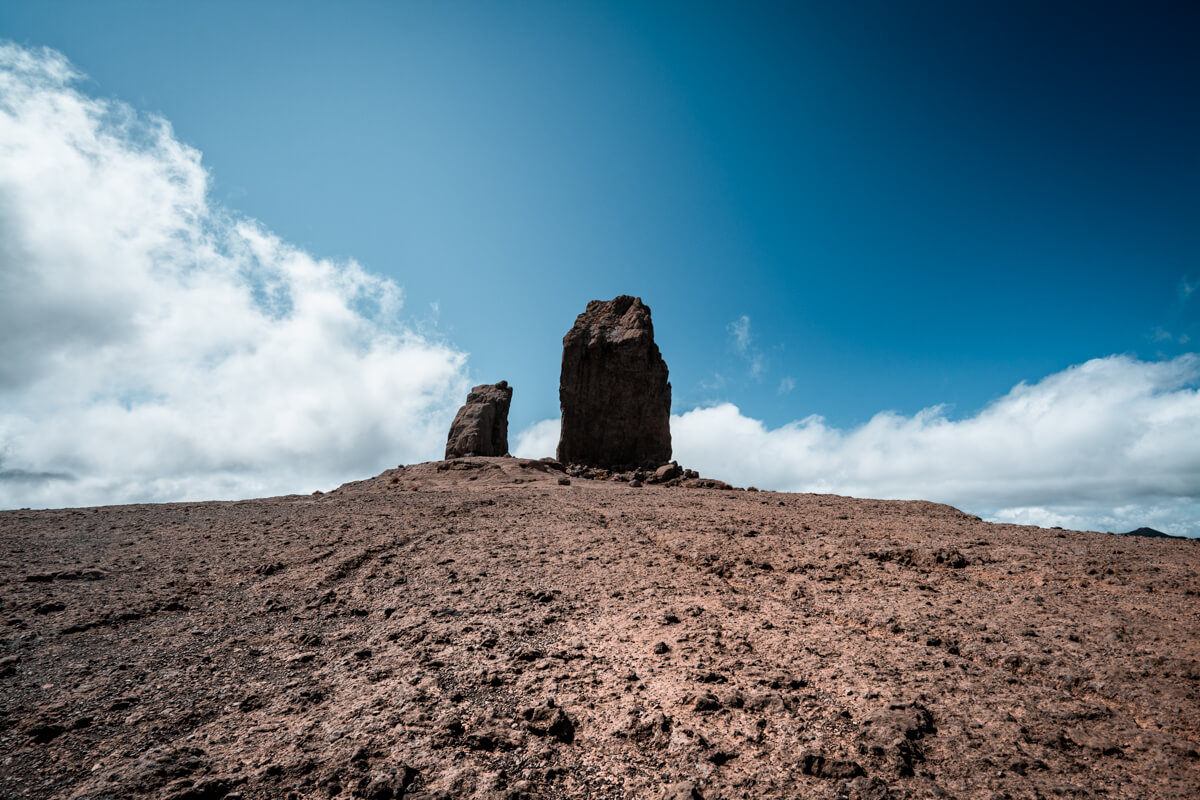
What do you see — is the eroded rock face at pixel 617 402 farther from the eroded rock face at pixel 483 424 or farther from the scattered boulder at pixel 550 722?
the scattered boulder at pixel 550 722

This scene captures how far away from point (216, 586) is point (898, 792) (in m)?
6.12

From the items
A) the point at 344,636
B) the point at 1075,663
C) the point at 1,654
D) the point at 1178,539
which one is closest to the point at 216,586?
the point at 1,654

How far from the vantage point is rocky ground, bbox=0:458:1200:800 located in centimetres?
249

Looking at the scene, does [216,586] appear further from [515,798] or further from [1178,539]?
[1178,539]

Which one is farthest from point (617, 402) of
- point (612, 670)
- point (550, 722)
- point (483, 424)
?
point (550, 722)

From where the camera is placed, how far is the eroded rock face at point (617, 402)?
2294 cm

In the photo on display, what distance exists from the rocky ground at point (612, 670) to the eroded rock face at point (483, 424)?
1829 cm

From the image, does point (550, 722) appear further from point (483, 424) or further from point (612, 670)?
point (483, 424)

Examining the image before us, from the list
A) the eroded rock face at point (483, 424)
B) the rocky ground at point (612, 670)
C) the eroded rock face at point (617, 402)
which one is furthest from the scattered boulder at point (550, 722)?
the eroded rock face at point (483, 424)

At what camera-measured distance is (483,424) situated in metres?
26.0

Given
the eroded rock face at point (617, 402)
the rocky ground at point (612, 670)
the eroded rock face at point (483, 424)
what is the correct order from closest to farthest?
1. the rocky ground at point (612, 670)
2. the eroded rock face at point (617, 402)
3. the eroded rock face at point (483, 424)

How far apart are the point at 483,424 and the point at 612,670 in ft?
76.2

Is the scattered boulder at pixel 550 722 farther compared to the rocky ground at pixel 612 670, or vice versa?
the scattered boulder at pixel 550 722

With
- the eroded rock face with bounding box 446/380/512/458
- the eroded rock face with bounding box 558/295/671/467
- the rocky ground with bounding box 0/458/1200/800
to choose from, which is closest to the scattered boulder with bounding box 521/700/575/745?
the rocky ground with bounding box 0/458/1200/800
